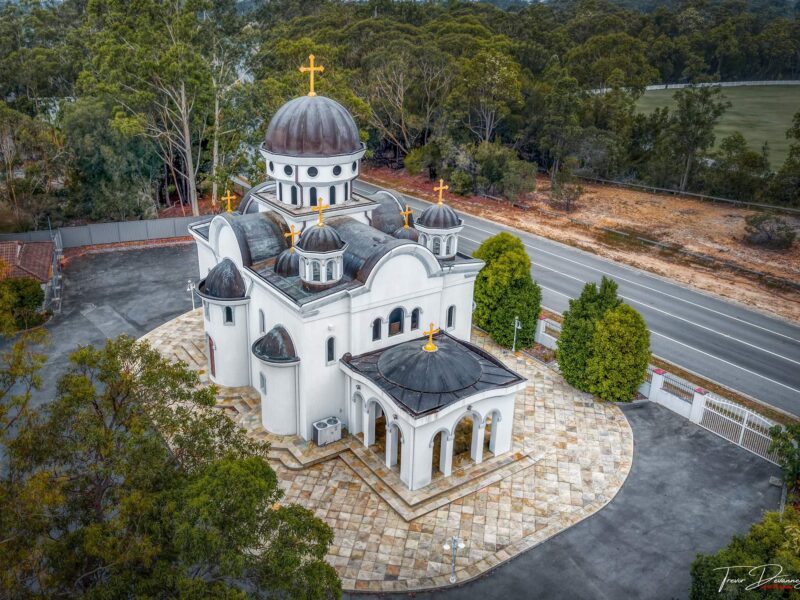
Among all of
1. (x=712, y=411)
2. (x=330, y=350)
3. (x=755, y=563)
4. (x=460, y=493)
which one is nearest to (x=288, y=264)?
(x=330, y=350)

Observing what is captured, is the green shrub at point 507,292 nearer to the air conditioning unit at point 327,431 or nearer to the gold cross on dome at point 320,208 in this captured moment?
the gold cross on dome at point 320,208

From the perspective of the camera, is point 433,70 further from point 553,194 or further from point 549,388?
point 549,388

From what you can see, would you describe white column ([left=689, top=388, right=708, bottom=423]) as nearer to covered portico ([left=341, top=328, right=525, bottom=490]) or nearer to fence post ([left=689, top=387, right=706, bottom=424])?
fence post ([left=689, top=387, right=706, bottom=424])

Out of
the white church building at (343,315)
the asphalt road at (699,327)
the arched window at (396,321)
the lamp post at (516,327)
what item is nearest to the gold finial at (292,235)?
the white church building at (343,315)

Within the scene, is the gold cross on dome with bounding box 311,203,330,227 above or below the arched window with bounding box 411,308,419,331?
above

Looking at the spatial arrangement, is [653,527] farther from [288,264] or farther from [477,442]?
[288,264]

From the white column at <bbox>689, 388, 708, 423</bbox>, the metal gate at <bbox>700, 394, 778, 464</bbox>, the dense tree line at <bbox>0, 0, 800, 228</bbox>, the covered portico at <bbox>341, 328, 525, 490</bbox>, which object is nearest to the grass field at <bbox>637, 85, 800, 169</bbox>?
the dense tree line at <bbox>0, 0, 800, 228</bbox>
